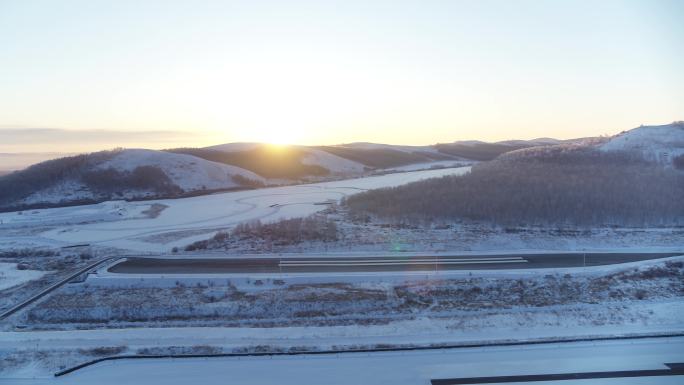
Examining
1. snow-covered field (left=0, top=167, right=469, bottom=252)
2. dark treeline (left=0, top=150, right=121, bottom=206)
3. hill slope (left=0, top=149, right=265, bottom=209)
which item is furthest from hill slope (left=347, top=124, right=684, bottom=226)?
dark treeline (left=0, top=150, right=121, bottom=206)

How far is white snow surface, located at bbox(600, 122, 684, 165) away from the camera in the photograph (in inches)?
1549

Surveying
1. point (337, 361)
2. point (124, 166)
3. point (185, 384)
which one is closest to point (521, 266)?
point (337, 361)

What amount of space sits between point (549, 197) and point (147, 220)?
1022 inches

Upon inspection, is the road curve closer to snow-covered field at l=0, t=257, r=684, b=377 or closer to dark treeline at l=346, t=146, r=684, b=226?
snow-covered field at l=0, t=257, r=684, b=377

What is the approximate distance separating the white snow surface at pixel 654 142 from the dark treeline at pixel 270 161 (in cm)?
3852

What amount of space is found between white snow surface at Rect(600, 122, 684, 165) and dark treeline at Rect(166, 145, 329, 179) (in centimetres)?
3852

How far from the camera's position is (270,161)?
2842 inches

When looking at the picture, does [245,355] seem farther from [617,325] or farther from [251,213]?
[251,213]

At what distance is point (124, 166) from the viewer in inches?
2008

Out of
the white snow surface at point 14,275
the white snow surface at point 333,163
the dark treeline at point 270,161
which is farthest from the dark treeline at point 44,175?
the white snow surface at point 333,163

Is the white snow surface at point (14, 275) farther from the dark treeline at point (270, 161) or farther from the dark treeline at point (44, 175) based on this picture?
the dark treeline at point (270, 161)

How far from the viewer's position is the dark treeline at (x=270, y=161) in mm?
66438

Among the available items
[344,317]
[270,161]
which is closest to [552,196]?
[344,317]

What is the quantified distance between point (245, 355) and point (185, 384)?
1.64 metres
